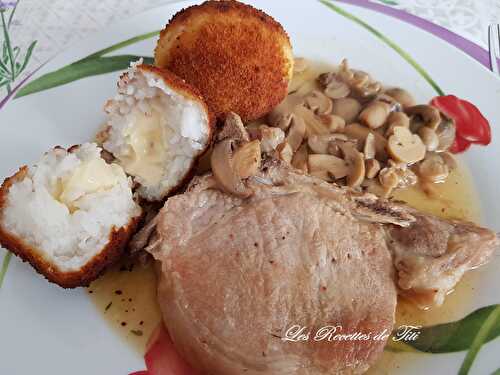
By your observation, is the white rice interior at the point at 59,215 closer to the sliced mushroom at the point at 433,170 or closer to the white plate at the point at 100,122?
the white plate at the point at 100,122

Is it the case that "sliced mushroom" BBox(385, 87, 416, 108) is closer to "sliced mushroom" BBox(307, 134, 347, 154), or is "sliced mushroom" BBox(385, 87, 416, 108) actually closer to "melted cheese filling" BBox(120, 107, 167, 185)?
"sliced mushroom" BBox(307, 134, 347, 154)

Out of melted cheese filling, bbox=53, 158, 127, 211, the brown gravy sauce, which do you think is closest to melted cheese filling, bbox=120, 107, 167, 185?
melted cheese filling, bbox=53, 158, 127, 211

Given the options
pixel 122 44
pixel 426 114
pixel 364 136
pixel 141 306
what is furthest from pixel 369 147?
pixel 122 44

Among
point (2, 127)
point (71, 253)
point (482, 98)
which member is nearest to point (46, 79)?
point (2, 127)

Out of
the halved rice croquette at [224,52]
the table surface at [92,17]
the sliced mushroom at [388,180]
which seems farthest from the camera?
the table surface at [92,17]

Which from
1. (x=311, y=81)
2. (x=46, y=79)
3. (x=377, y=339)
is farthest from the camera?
(x=311, y=81)

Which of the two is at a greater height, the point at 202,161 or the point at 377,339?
the point at 202,161

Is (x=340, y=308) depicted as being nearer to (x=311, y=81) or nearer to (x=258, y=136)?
(x=258, y=136)

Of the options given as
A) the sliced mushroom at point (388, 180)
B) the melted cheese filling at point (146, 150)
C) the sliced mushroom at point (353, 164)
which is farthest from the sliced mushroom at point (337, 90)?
the melted cheese filling at point (146, 150)
